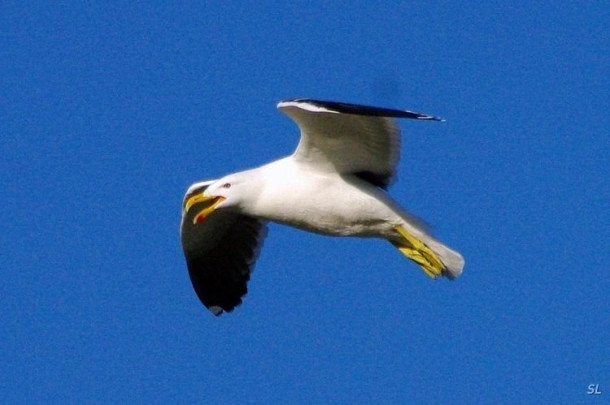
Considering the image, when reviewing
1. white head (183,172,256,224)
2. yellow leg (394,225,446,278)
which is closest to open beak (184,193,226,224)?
white head (183,172,256,224)

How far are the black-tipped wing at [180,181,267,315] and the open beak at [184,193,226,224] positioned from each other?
0.81 meters

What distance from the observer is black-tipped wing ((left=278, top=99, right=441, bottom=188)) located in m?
10.8

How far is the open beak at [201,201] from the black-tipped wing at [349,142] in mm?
806

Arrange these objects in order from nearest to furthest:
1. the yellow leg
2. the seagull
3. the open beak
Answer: the seagull < the yellow leg < the open beak

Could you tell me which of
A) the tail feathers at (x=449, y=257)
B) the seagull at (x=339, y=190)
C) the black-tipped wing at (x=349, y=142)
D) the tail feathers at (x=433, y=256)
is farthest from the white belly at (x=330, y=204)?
the tail feathers at (x=449, y=257)

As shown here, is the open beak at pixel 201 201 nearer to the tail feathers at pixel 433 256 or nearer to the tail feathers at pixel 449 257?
the tail feathers at pixel 433 256

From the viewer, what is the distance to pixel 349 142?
11.1 meters

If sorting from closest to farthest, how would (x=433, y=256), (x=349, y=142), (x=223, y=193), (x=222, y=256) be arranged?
(x=349, y=142)
(x=433, y=256)
(x=223, y=193)
(x=222, y=256)

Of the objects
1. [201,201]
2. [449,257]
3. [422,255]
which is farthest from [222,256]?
[449,257]

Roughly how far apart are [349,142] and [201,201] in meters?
1.45

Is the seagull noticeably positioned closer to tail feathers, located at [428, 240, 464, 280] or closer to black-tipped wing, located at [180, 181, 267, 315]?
tail feathers, located at [428, 240, 464, 280]

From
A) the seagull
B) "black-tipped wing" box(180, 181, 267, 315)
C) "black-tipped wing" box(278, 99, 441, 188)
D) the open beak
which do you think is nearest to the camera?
"black-tipped wing" box(278, 99, 441, 188)

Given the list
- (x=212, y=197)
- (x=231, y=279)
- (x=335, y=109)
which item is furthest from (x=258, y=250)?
(x=335, y=109)

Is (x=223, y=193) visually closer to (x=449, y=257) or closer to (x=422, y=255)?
(x=422, y=255)
